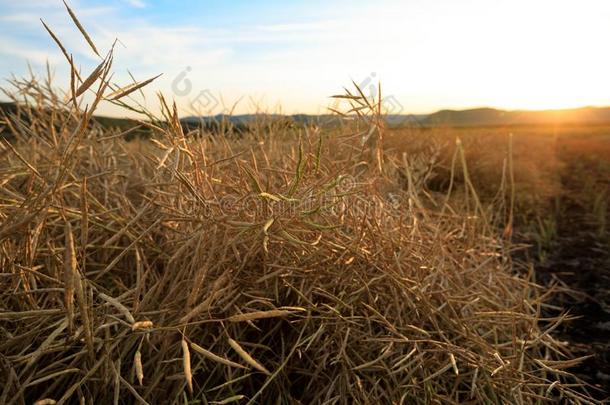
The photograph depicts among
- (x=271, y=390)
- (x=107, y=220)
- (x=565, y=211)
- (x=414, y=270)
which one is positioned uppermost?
(x=107, y=220)

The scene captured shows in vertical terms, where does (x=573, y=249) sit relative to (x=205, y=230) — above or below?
below

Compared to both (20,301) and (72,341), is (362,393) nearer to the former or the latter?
(72,341)

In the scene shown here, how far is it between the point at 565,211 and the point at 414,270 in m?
1.86

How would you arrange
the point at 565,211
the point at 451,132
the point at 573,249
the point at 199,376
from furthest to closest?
the point at 451,132 → the point at 565,211 → the point at 573,249 → the point at 199,376

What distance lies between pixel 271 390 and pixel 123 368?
0.24 metres

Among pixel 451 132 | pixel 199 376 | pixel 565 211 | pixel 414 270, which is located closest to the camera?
pixel 199 376

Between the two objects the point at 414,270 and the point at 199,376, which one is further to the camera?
the point at 414,270

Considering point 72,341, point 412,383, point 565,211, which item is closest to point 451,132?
point 565,211

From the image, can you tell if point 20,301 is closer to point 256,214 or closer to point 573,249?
point 256,214

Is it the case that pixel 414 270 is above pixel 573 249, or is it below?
above

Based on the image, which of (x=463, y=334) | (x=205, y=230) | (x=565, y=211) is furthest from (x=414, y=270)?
(x=565, y=211)

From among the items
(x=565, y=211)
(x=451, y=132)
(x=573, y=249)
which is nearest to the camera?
(x=573, y=249)

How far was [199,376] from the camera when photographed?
32.5 inches

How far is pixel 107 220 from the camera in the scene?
39.9 inches
